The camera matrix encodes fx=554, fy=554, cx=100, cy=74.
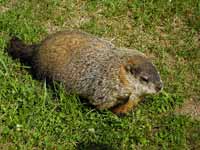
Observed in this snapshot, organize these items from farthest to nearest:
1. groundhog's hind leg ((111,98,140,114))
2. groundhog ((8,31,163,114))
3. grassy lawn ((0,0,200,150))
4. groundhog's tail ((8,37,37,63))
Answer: groundhog's tail ((8,37,37,63))
groundhog's hind leg ((111,98,140,114))
groundhog ((8,31,163,114))
grassy lawn ((0,0,200,150))

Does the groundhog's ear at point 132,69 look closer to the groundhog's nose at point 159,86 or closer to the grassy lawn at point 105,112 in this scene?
the groundhog's nose at point 159,86

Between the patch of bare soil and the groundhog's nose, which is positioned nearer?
the groundhog's nose

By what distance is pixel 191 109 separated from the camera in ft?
17.8

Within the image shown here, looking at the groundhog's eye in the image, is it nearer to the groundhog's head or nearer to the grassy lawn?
the groundhog's head

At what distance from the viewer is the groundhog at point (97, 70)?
509cm

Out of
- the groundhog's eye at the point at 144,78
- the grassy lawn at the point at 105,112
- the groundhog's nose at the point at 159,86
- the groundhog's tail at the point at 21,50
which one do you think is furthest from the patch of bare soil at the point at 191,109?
the groundhog's tail at the point at 21,50

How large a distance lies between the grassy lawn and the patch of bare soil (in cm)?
4

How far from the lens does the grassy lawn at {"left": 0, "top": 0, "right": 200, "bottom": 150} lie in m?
4.95

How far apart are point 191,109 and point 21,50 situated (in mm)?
1815

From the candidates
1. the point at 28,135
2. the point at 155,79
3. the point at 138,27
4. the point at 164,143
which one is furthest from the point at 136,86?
the point at 138,27

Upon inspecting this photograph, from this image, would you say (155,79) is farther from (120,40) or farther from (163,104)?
(120,40)

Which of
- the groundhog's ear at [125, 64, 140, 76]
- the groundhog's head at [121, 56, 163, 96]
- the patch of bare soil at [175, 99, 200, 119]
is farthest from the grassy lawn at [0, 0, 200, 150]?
the groundhog's ear at [125, 64, 140, 76]

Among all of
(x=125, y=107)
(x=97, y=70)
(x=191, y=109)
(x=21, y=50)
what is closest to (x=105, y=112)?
(x=125, y=107)

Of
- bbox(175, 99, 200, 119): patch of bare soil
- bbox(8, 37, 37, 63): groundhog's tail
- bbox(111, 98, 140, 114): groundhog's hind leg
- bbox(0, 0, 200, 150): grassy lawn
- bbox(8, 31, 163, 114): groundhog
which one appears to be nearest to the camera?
bbox(0, 0, 200, 150): grassy lawn
